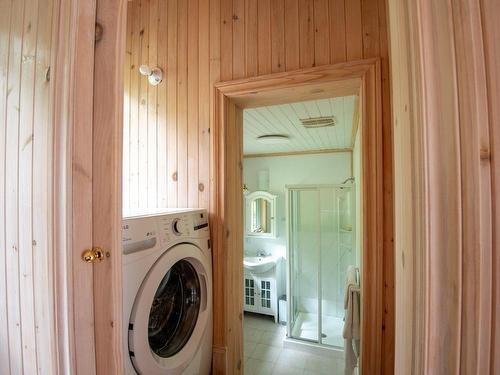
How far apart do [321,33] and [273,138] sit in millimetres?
1645

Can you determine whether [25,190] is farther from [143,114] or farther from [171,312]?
[143,114]

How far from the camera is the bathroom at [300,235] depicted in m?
2.31

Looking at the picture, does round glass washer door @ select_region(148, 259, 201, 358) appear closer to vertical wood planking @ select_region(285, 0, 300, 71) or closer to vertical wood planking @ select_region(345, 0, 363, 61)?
vertical wood planking @ select_region(285, 0, 300, 71)

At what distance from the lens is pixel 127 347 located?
2.70ft

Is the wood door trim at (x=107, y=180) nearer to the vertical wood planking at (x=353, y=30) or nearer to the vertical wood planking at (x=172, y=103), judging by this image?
the vertical wood planking at (x=172, y=103)

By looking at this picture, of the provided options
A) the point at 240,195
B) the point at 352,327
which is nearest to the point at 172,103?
the point at 240,195

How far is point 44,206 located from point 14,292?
0.88 ft

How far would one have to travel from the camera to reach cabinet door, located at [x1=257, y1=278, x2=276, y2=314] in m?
3.28

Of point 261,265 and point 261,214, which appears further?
point 261,214

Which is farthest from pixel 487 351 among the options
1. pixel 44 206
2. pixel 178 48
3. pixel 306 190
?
pixel 306 190

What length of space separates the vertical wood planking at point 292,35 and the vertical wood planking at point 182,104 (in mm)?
606

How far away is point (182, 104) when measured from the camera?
1.40 metres

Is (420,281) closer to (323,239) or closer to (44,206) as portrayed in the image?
(44,206)

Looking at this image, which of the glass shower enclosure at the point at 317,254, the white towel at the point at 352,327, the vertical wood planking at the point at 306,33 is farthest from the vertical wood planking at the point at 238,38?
the glass shower enclosure at the point at 317,254
